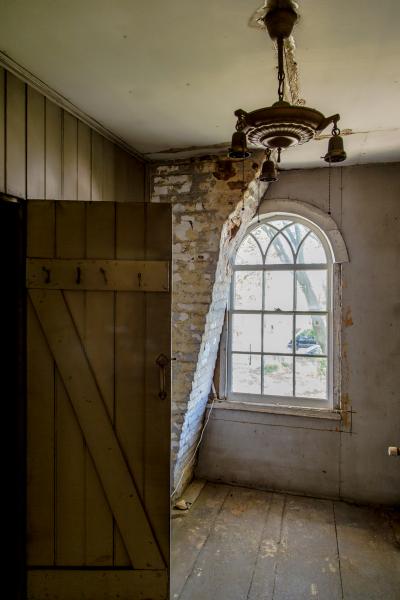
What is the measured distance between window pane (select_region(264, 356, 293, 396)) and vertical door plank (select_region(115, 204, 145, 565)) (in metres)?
1.89

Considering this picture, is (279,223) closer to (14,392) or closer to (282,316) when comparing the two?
(282,316)

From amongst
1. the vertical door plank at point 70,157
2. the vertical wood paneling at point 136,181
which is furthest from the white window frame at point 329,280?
the vertical door plank at point 70,157

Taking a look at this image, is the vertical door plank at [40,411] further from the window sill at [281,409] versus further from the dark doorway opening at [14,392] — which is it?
the window sill at [281,409]

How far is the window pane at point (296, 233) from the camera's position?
3.62 metres

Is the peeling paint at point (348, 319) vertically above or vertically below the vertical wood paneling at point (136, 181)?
below

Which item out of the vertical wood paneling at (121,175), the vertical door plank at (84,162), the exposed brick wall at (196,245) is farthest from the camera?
the exposed brick wall at (196,245)

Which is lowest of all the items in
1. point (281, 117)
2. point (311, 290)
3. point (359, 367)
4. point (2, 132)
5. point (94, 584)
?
point (94, 584)

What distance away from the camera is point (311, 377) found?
361 cm

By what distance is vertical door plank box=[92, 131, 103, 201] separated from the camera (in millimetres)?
2576

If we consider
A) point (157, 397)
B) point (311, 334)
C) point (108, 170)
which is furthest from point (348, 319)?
point (108, 170)

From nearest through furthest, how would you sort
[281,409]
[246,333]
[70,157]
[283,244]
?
[70,157]
[281,409]
[283,244]
[246,333]

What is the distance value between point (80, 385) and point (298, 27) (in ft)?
5.83

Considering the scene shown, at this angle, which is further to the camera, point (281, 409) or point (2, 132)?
point (281, 409)

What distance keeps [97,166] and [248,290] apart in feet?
5.71
